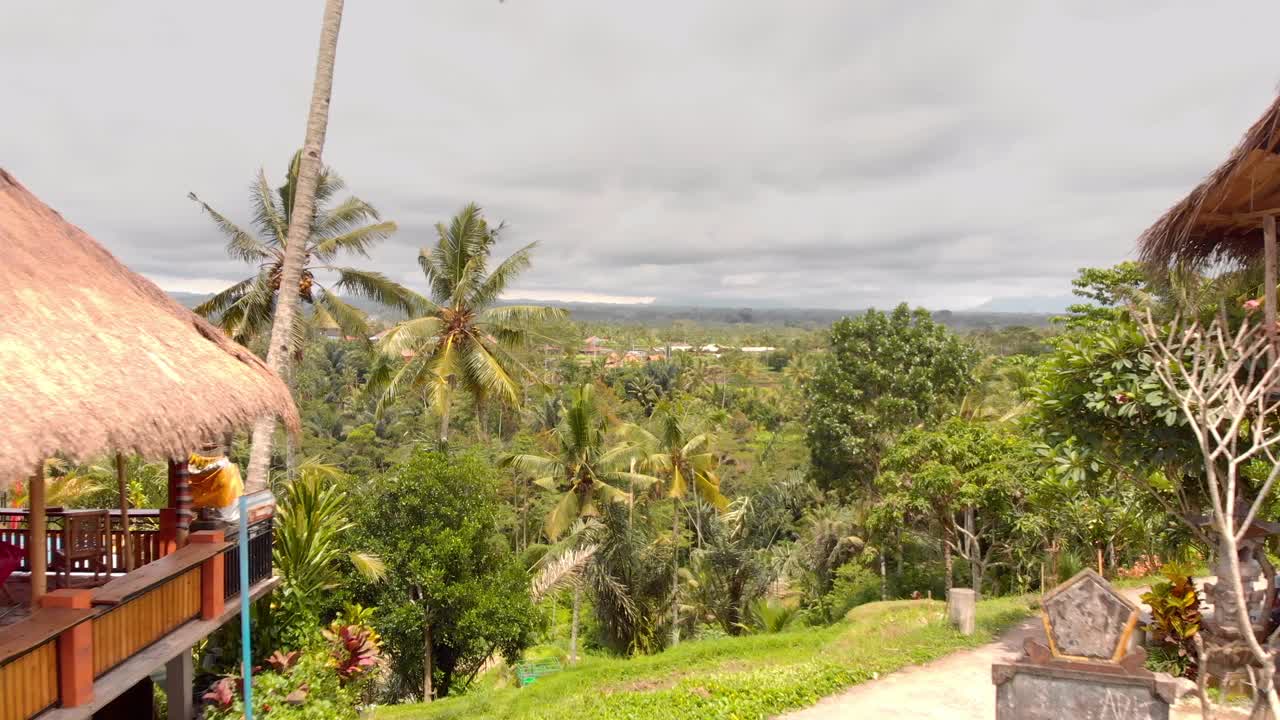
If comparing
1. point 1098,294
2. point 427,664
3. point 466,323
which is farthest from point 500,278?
point 1098,294

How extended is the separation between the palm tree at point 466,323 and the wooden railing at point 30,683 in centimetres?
1148

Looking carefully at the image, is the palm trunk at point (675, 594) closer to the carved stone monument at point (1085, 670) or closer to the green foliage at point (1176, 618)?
the green foliage at point (1176, 618)

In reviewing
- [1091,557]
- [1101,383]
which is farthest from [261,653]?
[1091,557]

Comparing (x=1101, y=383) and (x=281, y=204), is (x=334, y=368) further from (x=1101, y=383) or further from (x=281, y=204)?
(x=1101, y=383)

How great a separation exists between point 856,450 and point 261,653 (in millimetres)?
15696

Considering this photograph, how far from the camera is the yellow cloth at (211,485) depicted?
29.2ft

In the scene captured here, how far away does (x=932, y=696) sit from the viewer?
9367 millimetres

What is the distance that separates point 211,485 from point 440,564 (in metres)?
5.73

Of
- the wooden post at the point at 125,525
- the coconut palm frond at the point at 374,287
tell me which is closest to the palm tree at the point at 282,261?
the coconut palm frond at the point at 374,287

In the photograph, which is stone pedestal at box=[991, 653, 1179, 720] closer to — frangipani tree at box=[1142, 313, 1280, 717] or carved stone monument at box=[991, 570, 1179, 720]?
carved stone monument at box=[991, 570, 1179, 720]

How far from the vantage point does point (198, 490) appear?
8.91 m

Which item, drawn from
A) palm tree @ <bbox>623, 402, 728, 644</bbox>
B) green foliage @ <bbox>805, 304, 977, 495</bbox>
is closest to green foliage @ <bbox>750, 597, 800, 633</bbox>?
palm tree @ <bbox>623, 402, 728, 644</bbox>

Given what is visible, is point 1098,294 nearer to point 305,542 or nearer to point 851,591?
point 851,591

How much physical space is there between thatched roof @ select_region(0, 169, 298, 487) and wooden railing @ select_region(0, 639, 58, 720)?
1.37m
